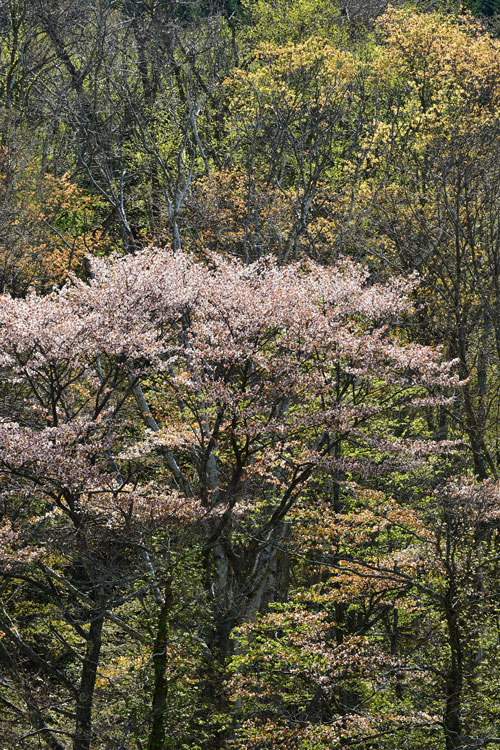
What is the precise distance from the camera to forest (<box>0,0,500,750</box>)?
1195 cm

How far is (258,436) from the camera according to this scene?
571 inches

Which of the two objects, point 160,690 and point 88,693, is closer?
point 160,690

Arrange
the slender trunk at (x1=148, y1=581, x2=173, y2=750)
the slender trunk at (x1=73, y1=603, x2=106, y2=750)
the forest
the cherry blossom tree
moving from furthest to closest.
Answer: the forest
the cherry blossom tree
the slender trunk at (x1=73, y1=603, x2=106, y2=750)
the slender trunk at (x1=148, y1=581, x2=173, y2=750)

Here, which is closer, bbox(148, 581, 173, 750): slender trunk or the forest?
bbox(148, 581, 173, 750): slender trunk

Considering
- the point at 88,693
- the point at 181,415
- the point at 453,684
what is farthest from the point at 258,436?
the point at 453,684

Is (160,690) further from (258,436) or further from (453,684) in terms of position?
(258,436)

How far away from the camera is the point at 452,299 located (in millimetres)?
15211

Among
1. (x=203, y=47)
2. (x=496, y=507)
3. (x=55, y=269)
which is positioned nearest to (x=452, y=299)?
(x=496, y=507)

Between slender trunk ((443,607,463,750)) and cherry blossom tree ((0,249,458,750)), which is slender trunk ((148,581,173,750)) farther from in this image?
slender trunk ((443,607,463,750))

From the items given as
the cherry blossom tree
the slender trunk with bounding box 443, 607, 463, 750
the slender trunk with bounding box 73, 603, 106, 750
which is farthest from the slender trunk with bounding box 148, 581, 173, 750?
the slender trunk with bounding box 443, 607, 463, 750

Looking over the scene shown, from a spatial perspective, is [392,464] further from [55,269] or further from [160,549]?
[55,269]

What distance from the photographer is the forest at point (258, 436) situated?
11.9 m

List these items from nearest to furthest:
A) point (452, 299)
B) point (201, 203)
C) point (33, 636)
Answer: point (452, 299) < point (33, 636) < point (201, 203)

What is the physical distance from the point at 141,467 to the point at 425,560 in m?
6.91
